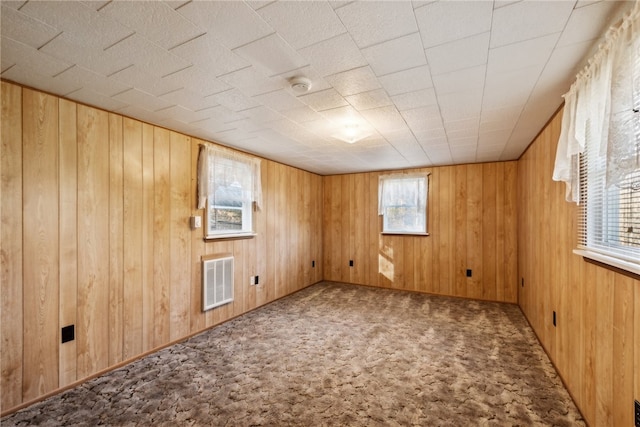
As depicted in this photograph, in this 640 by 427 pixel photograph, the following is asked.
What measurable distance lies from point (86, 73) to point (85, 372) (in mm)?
2302

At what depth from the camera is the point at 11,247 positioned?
192cm

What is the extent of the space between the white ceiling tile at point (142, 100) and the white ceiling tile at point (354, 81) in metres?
1.39

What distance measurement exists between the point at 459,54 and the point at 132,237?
2.98 metres

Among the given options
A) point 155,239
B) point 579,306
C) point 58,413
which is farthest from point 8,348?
point 579,306

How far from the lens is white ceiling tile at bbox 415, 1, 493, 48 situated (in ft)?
3.98

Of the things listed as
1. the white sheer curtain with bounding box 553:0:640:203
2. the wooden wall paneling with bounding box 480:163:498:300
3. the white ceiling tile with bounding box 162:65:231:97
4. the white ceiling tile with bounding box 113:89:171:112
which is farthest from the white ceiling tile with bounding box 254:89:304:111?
the wooden wall paneling with bounding box 480:163:498:300

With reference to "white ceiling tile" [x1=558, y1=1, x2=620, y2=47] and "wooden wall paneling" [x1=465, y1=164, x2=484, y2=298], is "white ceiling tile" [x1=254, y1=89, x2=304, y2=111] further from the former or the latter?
"wooden wall paneling" [x1=465, y1=164, x2=484, y2=298]

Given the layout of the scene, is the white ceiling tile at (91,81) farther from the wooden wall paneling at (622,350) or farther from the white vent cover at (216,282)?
the wooden wall paneling at (622,350)

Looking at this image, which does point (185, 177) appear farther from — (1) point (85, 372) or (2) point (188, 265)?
(1) point (85, 372)

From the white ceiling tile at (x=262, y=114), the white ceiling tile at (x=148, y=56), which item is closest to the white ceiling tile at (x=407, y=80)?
the white ceiling tile at (x=262, y=114)

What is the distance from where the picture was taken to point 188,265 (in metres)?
3.13

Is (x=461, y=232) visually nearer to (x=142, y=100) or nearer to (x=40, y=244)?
(x=142, y=100)

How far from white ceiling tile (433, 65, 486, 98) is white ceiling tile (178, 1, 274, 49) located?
45.6 inches

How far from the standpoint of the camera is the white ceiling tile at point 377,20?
1225mm
